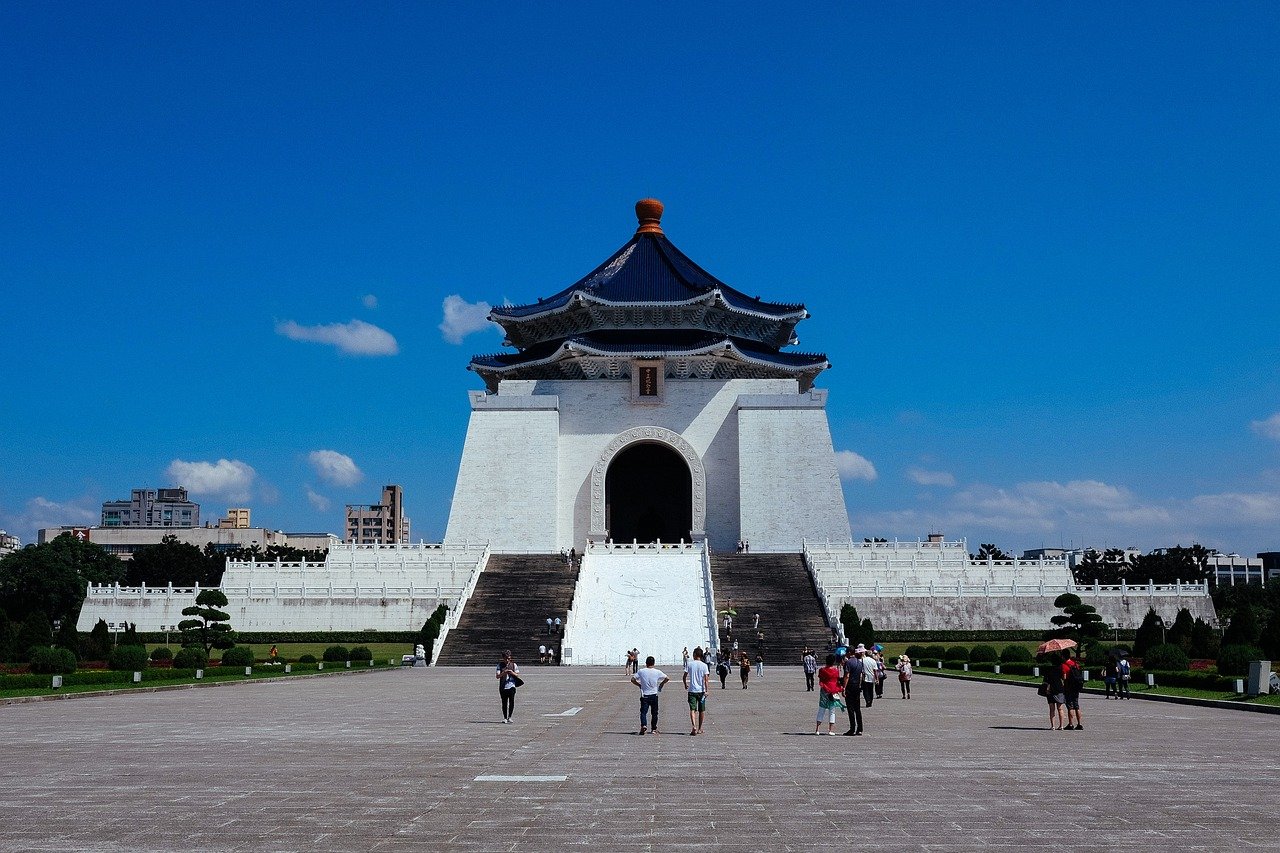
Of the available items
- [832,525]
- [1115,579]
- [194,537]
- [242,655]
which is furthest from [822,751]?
[194,537]

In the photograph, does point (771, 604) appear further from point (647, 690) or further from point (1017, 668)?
point (647, 690)

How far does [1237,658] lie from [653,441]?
90.4ft

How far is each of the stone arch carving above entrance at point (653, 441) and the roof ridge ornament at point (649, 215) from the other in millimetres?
10648

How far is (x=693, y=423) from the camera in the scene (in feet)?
156

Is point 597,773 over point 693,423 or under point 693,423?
under

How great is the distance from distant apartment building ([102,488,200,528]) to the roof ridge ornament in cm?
8835

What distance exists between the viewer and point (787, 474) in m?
45.8

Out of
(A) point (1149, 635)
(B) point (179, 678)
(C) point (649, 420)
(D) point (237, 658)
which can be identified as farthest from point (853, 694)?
(C) point (649, 420)

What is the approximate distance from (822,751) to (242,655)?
19.7m

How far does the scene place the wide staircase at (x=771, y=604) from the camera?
3053 centimetres

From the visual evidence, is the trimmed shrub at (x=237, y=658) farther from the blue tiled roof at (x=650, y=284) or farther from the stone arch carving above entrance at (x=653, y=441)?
the blue tiled roof at (x=650, y=284)

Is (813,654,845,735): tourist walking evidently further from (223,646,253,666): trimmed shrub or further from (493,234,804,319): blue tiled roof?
(493,234,804,319): blue tiled roof

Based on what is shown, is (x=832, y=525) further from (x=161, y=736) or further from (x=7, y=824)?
(x=7, y=824)

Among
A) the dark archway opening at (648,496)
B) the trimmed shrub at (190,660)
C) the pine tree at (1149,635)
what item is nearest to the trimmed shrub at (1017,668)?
the pine tree at (1149,635)
